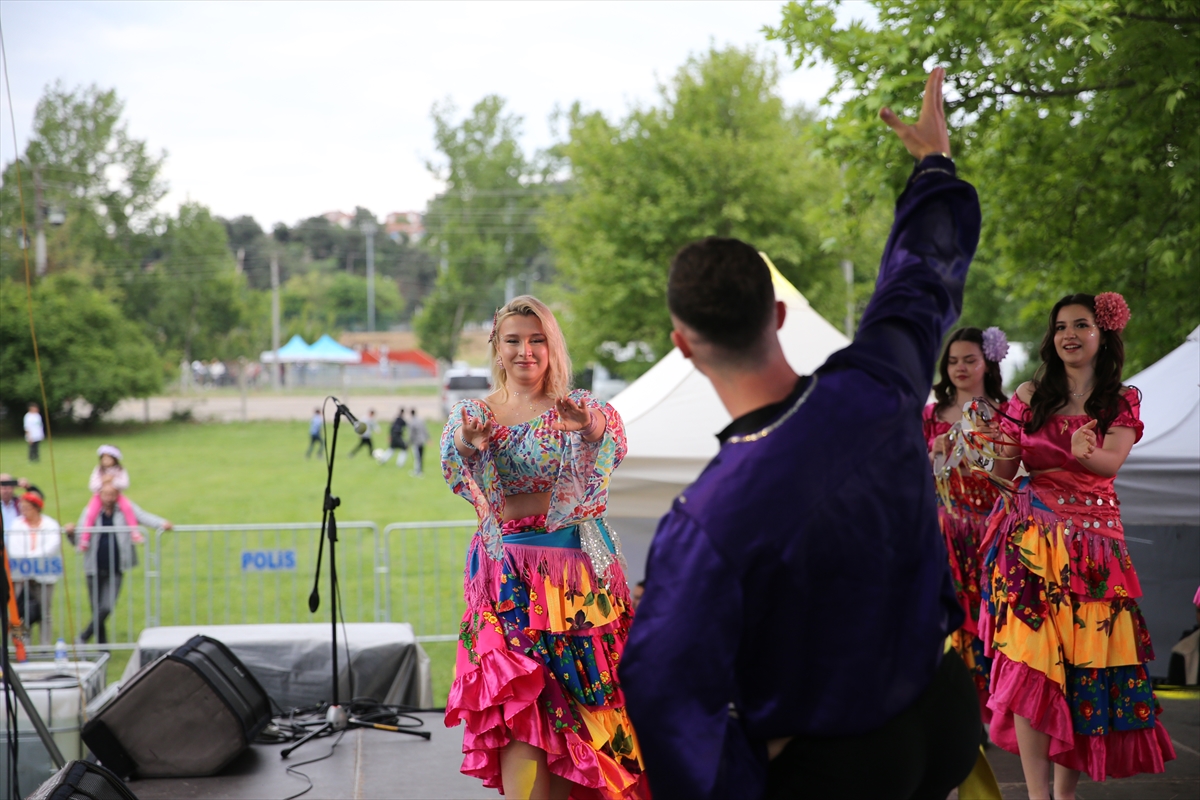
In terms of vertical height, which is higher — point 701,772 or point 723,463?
point 723,463

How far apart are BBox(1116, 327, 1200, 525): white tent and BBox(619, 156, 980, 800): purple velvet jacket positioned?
14.3 feet

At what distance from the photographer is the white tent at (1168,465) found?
5414 millimetres

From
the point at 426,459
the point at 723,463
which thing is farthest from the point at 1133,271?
the point at 426,459

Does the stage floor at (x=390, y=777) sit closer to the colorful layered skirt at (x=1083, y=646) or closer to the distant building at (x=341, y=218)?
the colorful layered skirt at (x=1083, y=646)

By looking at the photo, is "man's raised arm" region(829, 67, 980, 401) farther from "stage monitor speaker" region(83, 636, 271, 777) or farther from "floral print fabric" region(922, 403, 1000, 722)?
"stage monitor speaker" region(83, 636, 271, 777)

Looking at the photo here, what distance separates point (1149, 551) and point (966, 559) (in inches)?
113

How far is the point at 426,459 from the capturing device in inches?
1164

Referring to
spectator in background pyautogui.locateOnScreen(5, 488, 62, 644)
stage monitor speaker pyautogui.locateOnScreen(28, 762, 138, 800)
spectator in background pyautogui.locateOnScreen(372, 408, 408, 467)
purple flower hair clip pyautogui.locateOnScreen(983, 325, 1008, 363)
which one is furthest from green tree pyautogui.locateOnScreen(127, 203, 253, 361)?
purple flower hair clip pyautogui.locateOnScreen(983, 325, 1008, 363)

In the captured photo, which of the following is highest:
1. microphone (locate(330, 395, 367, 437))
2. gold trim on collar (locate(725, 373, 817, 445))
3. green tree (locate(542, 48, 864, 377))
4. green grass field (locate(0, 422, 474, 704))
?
green tree (locate(542, 48, 864, 377))

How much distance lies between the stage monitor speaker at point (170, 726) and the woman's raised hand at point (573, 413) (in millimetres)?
2629

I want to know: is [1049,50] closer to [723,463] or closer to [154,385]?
[723,463]

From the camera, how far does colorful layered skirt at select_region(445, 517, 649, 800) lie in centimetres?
346

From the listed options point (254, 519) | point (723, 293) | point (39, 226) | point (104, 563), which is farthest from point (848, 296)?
point (39, 226)

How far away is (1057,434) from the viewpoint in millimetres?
3736
